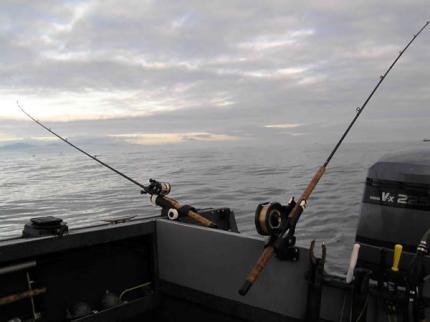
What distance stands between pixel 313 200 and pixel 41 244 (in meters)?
10.4

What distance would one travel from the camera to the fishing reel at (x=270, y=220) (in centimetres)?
284

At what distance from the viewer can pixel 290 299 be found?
2982mm

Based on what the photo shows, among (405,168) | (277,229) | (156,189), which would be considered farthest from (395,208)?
(156,189)

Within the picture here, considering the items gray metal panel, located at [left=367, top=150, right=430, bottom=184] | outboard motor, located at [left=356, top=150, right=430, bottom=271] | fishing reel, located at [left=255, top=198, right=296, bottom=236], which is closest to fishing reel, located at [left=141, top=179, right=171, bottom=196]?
fishing reel, located at [left=255, top=198, right=296, bottom=236]

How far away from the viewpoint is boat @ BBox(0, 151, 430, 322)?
2.74 meters

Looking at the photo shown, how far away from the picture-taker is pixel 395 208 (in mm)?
3934

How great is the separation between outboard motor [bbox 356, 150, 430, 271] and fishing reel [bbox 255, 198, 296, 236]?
4.29 feet

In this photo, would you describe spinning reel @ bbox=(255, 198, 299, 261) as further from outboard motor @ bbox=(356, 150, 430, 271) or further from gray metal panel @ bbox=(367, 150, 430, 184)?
gray metal panel @ bbox=(367, 150, 430, 184)

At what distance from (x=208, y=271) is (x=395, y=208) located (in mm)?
1916

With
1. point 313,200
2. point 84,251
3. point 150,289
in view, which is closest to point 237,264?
point 150,289

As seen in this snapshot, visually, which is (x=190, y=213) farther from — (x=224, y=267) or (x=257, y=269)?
(x=257, y=269)

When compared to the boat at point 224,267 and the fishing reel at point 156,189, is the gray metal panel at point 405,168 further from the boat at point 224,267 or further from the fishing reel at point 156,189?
the fishing reel at point 156,189

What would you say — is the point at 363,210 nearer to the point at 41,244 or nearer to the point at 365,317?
the point at 365,317

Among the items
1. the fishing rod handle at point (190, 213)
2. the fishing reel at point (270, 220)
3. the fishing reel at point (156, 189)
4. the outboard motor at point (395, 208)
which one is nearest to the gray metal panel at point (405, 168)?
the outboard motor at point (395, 208)
